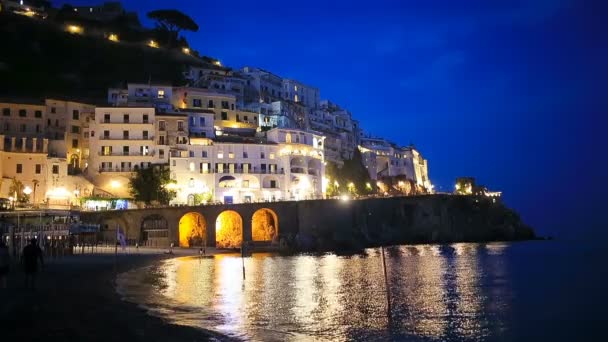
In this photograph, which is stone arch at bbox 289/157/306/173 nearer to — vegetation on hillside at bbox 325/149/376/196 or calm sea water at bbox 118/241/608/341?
vegetation on hillside at bbox 325/149/376/196

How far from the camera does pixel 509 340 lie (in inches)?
707

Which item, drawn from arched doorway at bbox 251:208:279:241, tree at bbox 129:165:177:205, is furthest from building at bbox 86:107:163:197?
arched doorway at bbox 251:208:279:241

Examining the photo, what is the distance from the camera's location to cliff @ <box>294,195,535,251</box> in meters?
73.4

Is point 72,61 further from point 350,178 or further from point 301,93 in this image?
point 350,178

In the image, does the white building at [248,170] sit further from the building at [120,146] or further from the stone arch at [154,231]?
the stone arch at [154,231]

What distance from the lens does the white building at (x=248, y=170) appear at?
245ft

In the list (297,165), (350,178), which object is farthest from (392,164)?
(297,165)

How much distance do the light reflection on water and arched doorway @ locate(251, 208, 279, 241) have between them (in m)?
31.7

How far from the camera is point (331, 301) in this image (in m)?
25.9

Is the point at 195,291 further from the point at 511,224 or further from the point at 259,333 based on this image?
the point at 511,224

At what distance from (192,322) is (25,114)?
68.3 meters

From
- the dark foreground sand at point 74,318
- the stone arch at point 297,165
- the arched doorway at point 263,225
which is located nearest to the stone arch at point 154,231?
the arched doorway at point 263,225

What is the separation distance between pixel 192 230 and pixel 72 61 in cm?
5477

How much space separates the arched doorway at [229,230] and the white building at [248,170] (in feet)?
7.89
